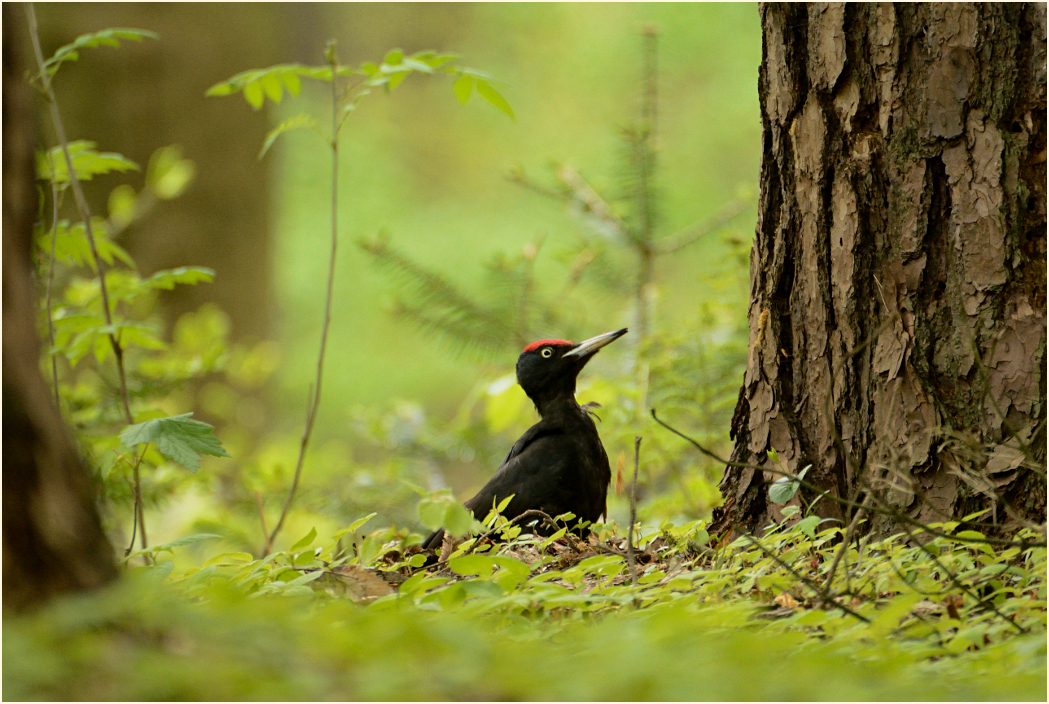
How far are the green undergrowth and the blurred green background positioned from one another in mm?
482

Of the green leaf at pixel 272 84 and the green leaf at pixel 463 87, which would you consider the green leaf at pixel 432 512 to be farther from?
the green leaf at pixel 272 84

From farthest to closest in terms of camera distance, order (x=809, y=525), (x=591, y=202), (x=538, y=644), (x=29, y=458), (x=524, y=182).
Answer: (x=591, y=202)
(x=524, y=182)
(x=809, y=525)
(x=538, y=644)
(x=29, y=458)

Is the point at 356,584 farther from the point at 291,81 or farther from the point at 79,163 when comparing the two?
the point at 79,163

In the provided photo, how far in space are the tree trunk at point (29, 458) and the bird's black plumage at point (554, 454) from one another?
6.88 feet

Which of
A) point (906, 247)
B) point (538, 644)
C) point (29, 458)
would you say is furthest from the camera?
point (906, 247)

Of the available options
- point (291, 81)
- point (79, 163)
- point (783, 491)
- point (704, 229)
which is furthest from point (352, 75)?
point (704, 229)

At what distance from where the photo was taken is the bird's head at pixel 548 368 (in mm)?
4062

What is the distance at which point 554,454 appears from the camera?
12.3 ft

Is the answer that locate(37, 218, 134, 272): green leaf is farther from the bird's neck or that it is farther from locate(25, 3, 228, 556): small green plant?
the bird's neck

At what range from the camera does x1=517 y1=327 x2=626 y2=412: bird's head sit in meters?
4.06

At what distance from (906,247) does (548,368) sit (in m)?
2.00

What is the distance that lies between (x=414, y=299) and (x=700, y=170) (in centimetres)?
1051

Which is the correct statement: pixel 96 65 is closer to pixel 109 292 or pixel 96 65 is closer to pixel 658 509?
pixel 109 292

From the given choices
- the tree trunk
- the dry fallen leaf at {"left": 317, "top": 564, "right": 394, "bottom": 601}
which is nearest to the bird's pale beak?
the dry fallen leaf at {"left": 317, "top": 564, "right": 394, "bottom": 601}
